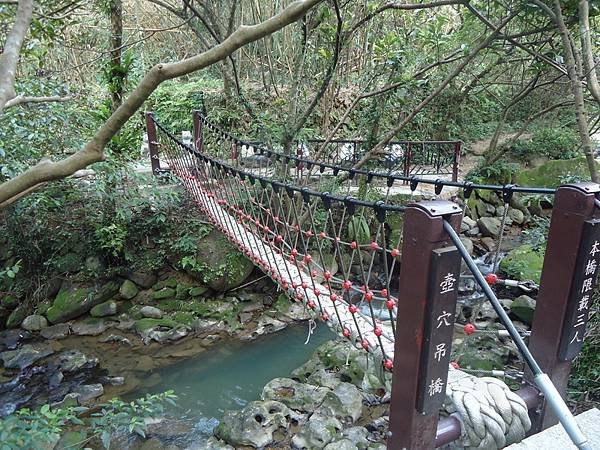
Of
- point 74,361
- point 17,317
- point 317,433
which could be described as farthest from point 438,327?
point 17,317

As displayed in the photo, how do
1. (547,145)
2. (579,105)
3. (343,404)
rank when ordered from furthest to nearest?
(547,145)
(343,404)
(579,105)

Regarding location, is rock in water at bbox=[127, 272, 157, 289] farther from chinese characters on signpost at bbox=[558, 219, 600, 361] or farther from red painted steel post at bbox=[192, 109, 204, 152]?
chinese characters on signpost at bbox=[558, 219, 600, 361]

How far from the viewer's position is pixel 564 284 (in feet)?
2.72

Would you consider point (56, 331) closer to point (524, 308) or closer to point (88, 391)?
point (88, 391)

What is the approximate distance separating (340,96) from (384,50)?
2.88 meters

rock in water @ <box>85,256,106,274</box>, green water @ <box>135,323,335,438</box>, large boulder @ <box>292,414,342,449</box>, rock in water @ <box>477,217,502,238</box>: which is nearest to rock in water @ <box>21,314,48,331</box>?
rock in water @ <box>85,256,106,274</box>

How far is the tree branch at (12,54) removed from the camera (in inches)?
32.7

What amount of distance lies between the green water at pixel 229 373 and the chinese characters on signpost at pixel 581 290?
205 centimetres

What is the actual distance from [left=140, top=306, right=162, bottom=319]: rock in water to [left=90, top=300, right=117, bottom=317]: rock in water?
0.71ft

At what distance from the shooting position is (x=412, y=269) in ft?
2.27

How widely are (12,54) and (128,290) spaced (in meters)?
2.90

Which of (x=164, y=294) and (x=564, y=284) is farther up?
(x=564, y=284)

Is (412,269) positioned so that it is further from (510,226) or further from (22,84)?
(510,226)

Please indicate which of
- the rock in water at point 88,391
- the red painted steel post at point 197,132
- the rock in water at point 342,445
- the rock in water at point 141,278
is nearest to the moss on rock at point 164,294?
the rock in water at point 141,278
